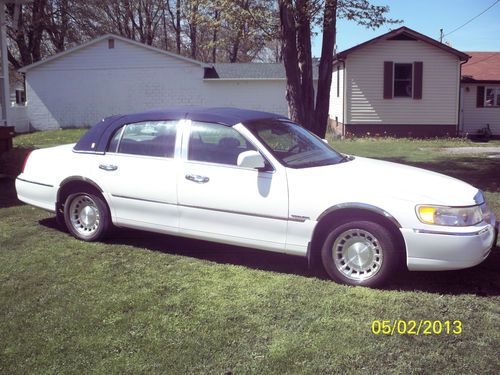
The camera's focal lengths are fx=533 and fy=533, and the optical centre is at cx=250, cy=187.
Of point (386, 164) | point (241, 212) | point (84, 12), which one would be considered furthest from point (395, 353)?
point (84, 12)

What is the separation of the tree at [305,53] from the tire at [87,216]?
5.91 meters

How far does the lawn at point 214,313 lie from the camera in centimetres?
336

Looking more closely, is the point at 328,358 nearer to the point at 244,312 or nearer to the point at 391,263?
the point at 244,312

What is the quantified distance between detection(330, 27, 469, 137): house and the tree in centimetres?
915

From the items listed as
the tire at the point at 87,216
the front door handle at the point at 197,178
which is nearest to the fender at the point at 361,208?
the front door handle at the point at 197,178

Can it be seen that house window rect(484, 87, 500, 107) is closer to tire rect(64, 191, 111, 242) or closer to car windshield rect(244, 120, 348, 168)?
car windshield rect(244, 120, 348, 168)

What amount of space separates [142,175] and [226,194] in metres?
1.03

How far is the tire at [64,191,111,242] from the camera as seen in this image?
231 inches

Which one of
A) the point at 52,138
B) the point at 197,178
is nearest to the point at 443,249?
the point at 197,178

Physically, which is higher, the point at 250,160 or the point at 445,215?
the point at 250,160

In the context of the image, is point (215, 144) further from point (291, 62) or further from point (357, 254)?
point (291, 62)

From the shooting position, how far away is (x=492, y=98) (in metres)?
22.4

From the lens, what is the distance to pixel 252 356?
3.43 m

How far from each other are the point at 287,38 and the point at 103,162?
6049 mm
